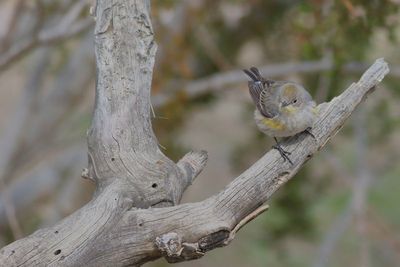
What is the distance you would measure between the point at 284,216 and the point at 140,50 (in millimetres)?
6215

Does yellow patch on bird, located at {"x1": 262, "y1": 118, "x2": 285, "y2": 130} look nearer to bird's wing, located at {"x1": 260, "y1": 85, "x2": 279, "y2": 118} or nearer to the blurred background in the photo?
bird's wing, located at {"x1": 260, "y1": 85, "x2": 279, "y2": 118}

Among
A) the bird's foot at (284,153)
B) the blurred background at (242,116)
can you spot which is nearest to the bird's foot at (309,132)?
the bird's foot at (284,153)

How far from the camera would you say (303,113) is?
13.7 feet

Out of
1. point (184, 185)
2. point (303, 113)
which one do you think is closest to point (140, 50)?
point (184, 185)

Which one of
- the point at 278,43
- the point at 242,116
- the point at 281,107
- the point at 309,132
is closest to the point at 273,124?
the point at 281,107

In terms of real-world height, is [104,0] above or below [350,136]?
below

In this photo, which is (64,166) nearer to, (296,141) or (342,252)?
(342,252)

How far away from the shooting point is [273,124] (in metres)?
4.53

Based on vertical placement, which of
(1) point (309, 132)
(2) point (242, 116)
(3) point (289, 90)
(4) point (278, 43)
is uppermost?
(4) point (278, 43)

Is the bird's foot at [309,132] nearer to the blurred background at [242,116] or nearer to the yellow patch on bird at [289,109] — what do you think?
the yellow patch on bird at [289,109]

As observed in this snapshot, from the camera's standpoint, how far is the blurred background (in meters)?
7.04

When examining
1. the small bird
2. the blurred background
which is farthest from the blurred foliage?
the small bird

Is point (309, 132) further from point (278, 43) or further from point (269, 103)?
point (278, 43)

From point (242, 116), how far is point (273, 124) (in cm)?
543
